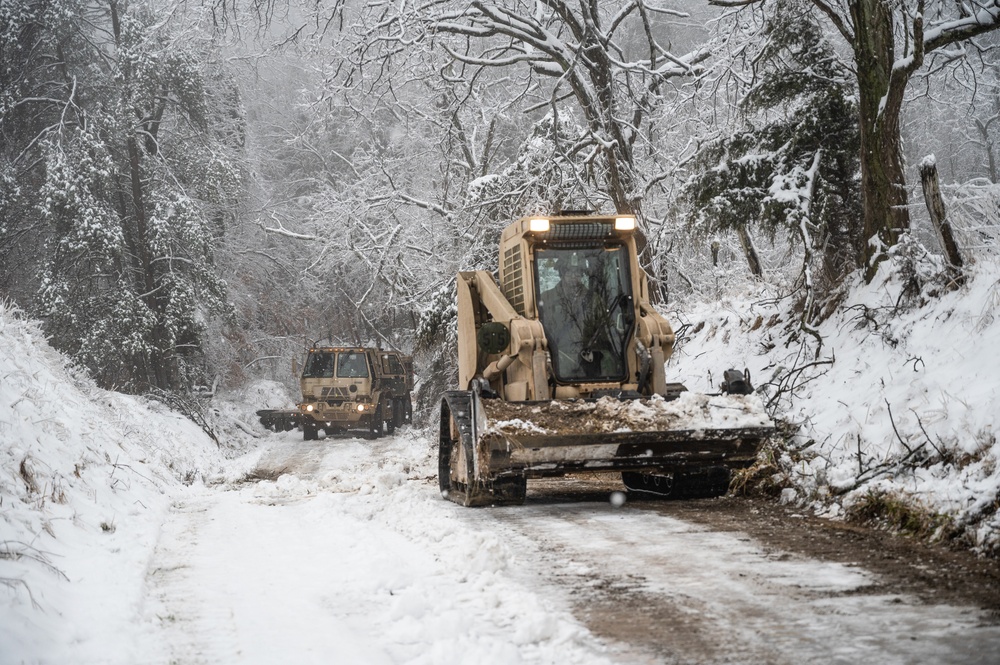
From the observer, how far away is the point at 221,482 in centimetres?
1466

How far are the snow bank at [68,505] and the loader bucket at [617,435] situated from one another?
2938mm

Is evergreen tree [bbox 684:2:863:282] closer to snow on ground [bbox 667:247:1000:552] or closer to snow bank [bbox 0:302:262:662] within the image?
snow on ground [bbox 667:247:1000:552]

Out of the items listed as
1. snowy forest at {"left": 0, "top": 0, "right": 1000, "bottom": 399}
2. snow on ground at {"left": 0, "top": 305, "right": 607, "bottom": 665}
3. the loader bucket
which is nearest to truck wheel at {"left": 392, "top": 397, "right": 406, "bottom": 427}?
snowy forest at {"left": 0, "top": 0, "right": 1000, "bottom": 399}

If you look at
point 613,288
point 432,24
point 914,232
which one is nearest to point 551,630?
point 613,288

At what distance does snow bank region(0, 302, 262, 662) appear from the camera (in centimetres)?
459

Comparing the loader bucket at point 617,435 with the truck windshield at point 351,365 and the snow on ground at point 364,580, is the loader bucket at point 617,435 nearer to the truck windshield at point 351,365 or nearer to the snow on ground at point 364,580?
the snow on ground at point 364,580

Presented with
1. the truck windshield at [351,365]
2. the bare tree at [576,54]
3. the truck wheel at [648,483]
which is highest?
the bare tree at [576,54]

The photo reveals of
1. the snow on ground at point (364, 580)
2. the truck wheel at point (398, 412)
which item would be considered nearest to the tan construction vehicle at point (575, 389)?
the snow on ground at point (364, 580)

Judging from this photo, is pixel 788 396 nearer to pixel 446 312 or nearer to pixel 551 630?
pixel 551 630

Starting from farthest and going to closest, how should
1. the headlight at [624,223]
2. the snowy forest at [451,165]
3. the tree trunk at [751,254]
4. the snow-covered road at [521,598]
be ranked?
the tree trunk at [751,254] → the snowy forest at [451,165] → the headlight at [624,223] → the snow-covered road at [521,598]

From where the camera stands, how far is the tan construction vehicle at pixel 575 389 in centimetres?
783

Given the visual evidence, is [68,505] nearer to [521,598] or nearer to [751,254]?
[521,598]

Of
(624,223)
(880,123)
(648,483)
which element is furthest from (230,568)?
(880,123)

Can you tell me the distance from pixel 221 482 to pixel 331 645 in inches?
432
